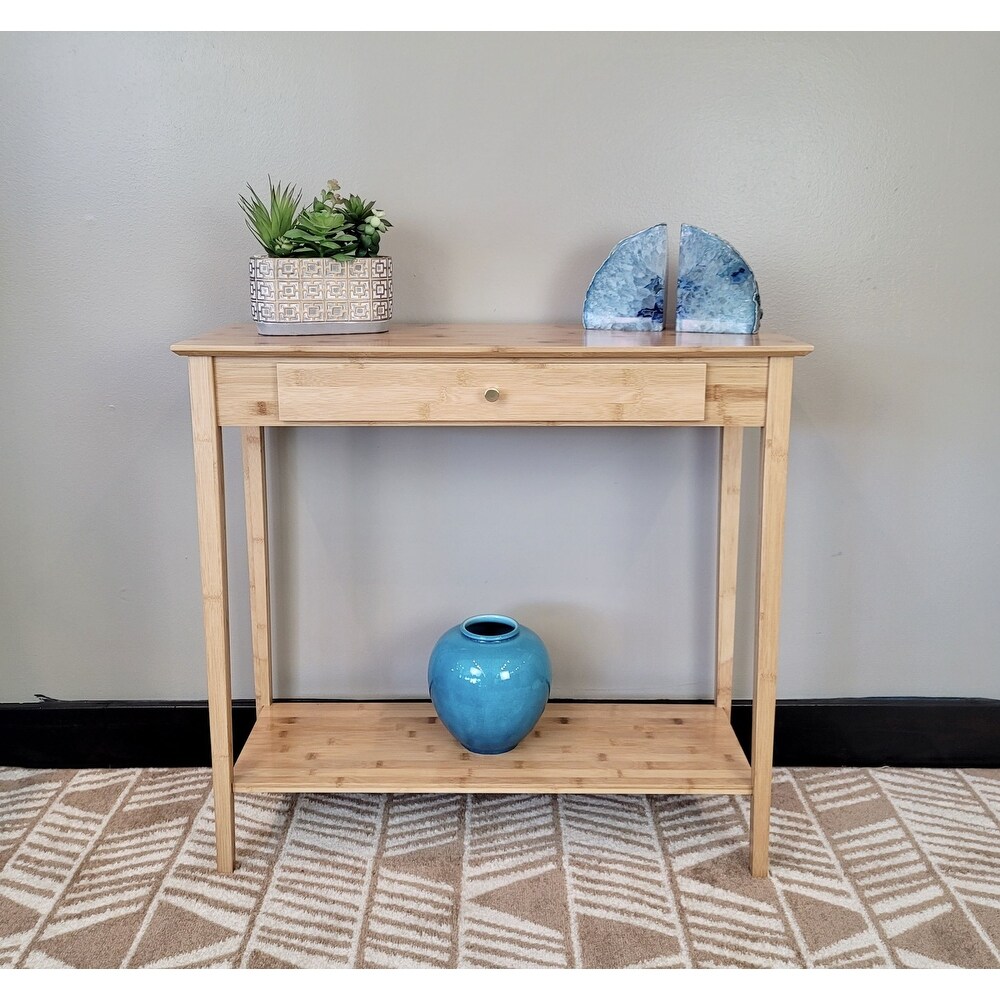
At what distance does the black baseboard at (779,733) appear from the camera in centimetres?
196

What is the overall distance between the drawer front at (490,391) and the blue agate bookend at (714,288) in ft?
0.68

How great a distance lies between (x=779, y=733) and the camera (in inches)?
78.0

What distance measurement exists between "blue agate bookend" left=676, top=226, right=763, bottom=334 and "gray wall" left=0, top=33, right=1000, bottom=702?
168 millimetres

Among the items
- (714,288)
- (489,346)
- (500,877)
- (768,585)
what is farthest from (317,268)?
(500,877)

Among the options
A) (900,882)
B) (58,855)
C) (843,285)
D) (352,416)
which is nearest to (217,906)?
(58,855)

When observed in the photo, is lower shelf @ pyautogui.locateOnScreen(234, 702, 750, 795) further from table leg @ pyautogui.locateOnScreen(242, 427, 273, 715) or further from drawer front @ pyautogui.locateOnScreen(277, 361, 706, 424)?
drawer front @ pyautogui.locateOnScreen(277, 361, 706, 424)

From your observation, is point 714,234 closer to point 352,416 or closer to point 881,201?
point 881,201

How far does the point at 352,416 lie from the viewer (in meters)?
1.51

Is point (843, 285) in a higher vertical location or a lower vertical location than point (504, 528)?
higher

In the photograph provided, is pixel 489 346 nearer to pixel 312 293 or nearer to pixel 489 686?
pixel 312 293

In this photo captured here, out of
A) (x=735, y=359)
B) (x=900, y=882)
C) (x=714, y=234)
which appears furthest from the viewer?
(x=714, y=234)

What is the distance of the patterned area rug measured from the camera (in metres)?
1.46

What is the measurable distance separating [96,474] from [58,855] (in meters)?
0.67

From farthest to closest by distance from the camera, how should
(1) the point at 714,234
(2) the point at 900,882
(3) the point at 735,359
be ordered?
1. (1) the point at 714,234
2. (2) the point at 900,882
3. (3) the point at 735,359
